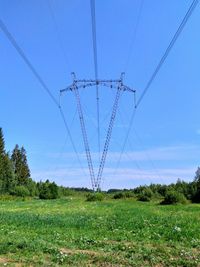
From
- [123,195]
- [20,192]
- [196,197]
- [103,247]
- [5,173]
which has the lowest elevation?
[103,247]

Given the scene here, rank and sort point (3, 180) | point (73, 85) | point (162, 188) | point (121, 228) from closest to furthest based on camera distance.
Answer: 1. point (121, 228)
2. point (73, 85)
3. point (162, 188)
4. point (3, 180)

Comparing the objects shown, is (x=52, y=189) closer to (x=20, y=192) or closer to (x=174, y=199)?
(x=20, y=192)

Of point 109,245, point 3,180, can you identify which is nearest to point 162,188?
point 3,180

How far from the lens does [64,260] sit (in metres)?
12.9

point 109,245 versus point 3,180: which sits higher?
point 3,180

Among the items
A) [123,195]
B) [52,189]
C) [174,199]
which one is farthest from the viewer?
[52,189]

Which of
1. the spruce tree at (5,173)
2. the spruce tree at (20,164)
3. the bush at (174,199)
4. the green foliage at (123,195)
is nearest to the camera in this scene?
the bush at (174,199)

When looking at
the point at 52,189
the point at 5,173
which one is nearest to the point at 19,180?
the point at 5,173

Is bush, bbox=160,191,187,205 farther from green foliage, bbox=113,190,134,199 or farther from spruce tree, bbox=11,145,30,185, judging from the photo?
spruce tree, bbox=11,145,30,185

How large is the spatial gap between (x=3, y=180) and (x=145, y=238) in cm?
10679

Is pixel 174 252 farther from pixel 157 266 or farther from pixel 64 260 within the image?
pixel 64 260

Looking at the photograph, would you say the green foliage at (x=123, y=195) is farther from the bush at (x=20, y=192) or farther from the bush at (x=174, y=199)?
the bush at (x=20, y=192)

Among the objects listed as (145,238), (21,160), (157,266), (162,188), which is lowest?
(157,266)

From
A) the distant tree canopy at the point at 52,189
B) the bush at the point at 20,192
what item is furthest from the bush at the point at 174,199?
the bush at the point at 20,192
